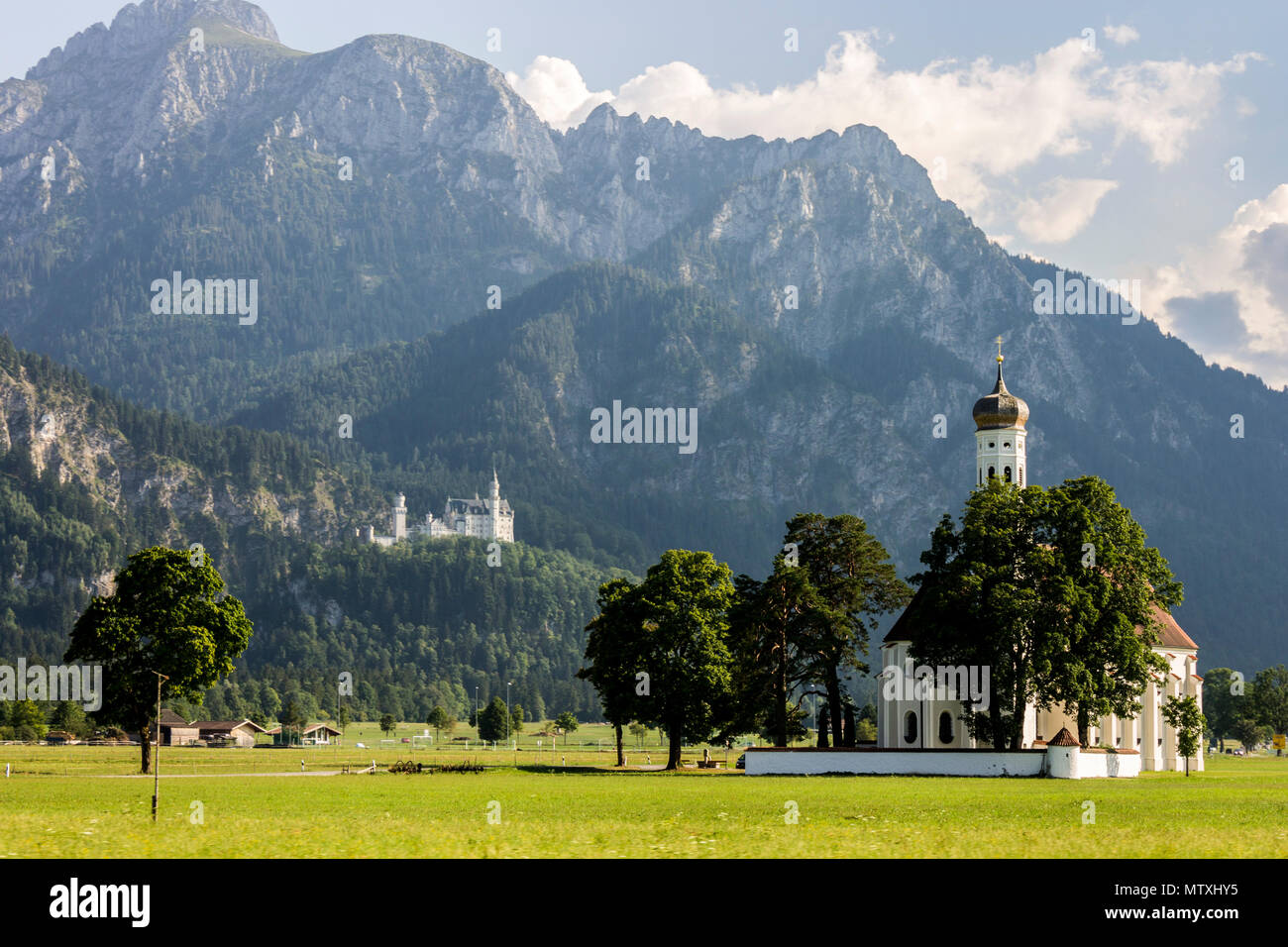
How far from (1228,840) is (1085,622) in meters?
47.4

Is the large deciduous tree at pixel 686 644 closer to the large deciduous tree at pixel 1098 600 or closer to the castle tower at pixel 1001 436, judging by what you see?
the large deciduous tree at pixel 1098 600

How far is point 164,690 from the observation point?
8250 centimetres

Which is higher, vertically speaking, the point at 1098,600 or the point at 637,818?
the point at 1098,600

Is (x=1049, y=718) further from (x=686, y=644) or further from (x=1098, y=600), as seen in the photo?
(x=686, y=644)

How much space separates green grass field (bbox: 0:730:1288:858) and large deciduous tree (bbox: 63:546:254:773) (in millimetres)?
10621

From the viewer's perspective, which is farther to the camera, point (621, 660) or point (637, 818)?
point (621, 660)

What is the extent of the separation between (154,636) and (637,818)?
49.6 meters

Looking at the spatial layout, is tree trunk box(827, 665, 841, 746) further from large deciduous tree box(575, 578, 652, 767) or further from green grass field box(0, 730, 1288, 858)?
green grass field box(0, 730, 1288, 858)

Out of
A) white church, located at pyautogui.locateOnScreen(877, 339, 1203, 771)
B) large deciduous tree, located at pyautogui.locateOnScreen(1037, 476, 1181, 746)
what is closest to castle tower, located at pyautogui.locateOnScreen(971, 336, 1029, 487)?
white church, located at pyautogui.locateOnScreen(877, 339, 1203, 771)

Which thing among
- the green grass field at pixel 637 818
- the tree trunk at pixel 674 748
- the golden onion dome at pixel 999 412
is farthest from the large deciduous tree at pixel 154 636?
the golden onion dome at pixel 999 412

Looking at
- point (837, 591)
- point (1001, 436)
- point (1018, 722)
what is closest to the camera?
point (1018, 722)

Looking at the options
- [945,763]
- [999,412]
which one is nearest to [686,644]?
[945,763]

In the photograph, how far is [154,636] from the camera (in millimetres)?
87562
